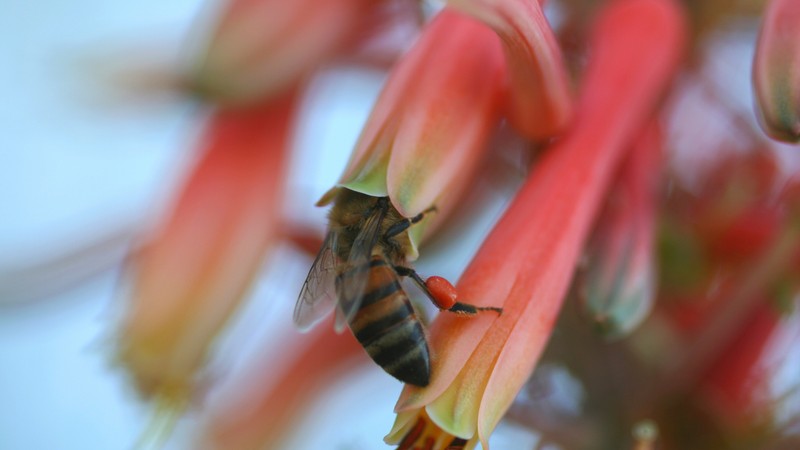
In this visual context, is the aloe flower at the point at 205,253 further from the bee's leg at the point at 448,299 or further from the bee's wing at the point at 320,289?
the bee's leg at the point at 448,299

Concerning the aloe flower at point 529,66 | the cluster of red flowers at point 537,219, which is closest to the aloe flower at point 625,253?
the cluster of red flowers at point 537,219

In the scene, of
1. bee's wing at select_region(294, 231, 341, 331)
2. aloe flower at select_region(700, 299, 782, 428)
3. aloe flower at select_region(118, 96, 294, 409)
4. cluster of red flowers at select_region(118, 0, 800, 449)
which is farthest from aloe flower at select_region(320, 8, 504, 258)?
aloe flower at select_region(700, 299, 782, 428)

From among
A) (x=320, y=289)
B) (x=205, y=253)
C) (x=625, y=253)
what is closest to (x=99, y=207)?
(x=205, y=253)

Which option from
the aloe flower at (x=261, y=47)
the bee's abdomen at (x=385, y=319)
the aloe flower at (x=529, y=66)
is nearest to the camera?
the aloe flower at (x=529, y=66)

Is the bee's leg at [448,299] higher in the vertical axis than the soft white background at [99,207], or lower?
lower

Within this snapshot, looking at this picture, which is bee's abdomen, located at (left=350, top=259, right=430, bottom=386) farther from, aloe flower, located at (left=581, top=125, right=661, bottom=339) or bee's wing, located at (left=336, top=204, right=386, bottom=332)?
aloe flower, located at (left=581, top=125, right=661, bottom=339)

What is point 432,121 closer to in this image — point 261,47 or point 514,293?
point 514,293

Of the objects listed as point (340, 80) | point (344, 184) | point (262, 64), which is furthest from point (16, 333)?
point (344, 184)
